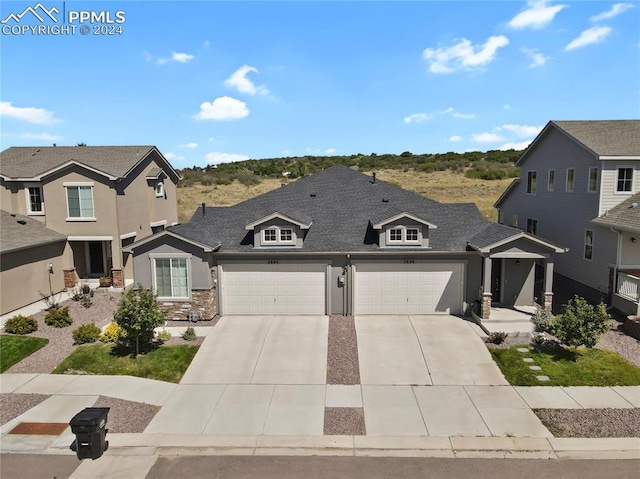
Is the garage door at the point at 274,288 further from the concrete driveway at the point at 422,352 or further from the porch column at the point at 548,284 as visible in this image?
the porch column at the point at 548,284

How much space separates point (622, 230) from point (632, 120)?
9491mm

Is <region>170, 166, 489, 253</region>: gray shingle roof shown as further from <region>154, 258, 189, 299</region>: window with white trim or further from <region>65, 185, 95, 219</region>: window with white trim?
<region>65, 185, 95, 219</region>: window with white trim

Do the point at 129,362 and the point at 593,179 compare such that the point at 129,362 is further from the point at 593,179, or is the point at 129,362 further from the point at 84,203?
the point at 593,179

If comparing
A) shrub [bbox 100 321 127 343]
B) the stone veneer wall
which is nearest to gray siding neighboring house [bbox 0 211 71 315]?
shrub [bbox 100 321 127 343]

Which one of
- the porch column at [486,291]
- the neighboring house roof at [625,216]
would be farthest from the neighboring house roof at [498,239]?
the neighboring house roof at [625,216]

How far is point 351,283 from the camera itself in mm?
19094

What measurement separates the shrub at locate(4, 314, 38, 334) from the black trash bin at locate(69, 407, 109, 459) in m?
9.28

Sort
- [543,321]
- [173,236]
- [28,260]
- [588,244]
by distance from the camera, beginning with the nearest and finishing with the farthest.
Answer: [543,321] < [173,236] < [28,260] < [588,244]

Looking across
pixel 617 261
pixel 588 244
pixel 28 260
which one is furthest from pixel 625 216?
pixel 28 260

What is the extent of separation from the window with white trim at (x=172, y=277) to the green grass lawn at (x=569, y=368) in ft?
41.2

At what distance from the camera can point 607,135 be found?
72.9 ft

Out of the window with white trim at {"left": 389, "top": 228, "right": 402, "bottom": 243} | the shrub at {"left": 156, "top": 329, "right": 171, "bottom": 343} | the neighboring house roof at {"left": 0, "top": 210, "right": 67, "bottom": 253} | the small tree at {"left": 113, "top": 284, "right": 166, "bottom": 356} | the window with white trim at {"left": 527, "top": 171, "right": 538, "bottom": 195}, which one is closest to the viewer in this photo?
the small tree at {"left": 113, "top": 284, "right": 166, "bottom": 356}

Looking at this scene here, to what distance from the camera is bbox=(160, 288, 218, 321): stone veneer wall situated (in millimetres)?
18688

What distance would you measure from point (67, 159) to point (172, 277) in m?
12.8
